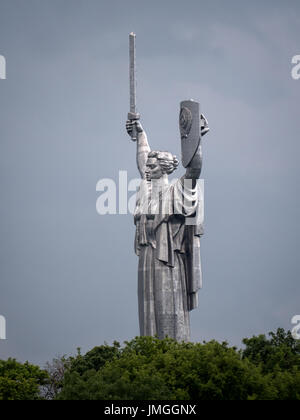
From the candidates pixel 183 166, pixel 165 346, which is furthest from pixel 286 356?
pixel 183 166

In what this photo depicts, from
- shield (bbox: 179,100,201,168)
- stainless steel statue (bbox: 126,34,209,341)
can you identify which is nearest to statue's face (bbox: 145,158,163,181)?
stainless steel statue (bbox: 126,34,209,341)

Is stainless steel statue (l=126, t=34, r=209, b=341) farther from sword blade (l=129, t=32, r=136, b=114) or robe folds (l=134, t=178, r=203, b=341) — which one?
sword blade (l=129, t=32, r=136, b=114)

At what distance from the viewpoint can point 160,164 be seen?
41531 millimetres

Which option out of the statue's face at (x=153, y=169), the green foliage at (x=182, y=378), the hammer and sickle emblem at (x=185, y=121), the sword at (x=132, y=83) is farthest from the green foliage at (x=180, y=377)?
the sword at (x=132, y=83)

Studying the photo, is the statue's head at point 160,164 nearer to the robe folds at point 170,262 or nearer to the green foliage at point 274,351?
the robe folds at point 170,262

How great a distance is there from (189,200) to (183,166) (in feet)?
4.68

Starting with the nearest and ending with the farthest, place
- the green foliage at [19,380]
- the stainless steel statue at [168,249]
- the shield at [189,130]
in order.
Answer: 1. the shield at [189,130]
2. the stainless steel statue at [168,249]
3. the green foliage at [19,380]

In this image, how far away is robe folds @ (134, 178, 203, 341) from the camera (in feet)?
132

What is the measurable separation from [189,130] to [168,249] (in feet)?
13.6

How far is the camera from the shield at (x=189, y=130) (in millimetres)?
39250

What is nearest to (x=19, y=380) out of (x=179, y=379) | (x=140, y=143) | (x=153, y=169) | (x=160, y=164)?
(x=179, y=379)

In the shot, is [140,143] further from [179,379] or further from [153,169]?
[179,379]

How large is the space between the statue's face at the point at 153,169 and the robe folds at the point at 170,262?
60 cm

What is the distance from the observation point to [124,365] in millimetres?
37906
